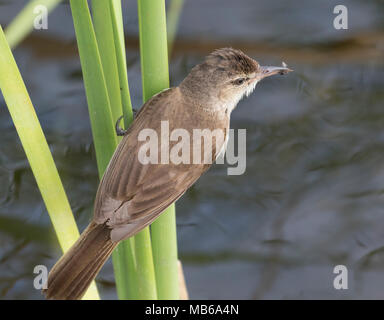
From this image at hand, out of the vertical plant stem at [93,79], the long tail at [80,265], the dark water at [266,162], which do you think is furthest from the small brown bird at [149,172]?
the dark water at [266,162]

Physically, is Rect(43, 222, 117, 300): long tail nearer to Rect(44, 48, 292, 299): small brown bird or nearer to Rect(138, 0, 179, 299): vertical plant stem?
Rect(44, 48, 292, 299): small brown bird

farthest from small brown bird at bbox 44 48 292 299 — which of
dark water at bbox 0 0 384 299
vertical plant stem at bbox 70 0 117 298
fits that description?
dark water at bbox 0 0 384 299

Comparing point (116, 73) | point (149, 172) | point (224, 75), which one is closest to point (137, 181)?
point (149, 172)

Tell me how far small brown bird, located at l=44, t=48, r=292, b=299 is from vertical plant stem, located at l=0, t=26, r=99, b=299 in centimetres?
21

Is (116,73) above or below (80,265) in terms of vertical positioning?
above

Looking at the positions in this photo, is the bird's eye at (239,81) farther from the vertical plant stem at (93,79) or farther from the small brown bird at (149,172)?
the vertical plant stem at (93,79)

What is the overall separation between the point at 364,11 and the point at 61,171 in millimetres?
2981

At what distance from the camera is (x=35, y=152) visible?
2.21 m

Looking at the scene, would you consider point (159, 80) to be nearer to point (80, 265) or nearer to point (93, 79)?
point (93, 79)

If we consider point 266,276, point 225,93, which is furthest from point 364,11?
point 225,93

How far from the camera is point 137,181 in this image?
2.65 metres

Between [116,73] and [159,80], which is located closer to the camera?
[159,80]

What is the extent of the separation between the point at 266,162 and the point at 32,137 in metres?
2.85

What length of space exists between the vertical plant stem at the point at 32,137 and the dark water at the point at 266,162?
1.92m
